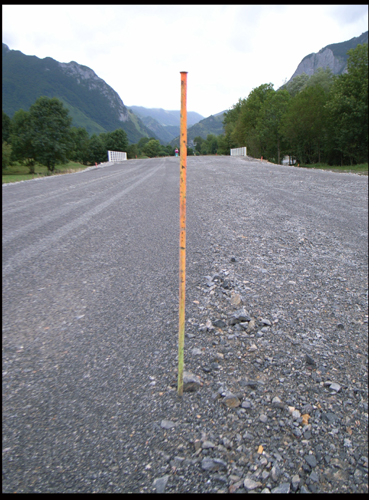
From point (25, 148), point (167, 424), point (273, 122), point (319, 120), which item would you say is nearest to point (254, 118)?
point (273, 122)

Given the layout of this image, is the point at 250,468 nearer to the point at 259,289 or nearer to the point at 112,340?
the point at 112,340

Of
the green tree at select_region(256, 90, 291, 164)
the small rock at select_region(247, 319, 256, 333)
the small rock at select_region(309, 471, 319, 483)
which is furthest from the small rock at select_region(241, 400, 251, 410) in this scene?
the green tree at select_region(256, 90, 291, 164)

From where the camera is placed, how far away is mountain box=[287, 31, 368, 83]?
547ft

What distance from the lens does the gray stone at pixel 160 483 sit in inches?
58.9

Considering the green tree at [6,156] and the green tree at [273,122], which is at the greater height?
the green tree at [273,122]

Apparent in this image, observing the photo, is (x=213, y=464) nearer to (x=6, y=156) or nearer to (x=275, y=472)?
(x=275, y=472)

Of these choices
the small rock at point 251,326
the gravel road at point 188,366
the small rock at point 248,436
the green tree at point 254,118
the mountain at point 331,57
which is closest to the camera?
the gravel road at point 188,366

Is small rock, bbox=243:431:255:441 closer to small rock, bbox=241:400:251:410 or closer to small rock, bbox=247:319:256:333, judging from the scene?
small rock, bbox=241:400:251:410

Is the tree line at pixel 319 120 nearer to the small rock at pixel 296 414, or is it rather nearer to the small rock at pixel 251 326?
the small rock at pixel 251 326

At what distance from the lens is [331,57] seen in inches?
6713

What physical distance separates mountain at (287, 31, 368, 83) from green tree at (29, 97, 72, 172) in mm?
179632

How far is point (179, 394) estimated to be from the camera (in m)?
2.05

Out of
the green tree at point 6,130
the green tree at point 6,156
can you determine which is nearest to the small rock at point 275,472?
the green tree at point 6,156

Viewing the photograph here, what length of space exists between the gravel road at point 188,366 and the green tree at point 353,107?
30.5 meters
